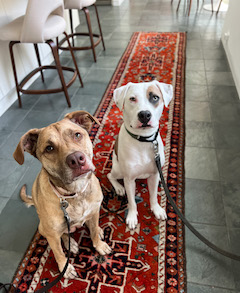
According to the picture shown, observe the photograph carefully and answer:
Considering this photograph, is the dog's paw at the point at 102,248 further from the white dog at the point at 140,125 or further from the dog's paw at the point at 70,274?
the white dog at the point at 140,125

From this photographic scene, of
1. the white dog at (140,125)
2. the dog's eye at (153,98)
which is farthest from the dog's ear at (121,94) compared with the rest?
the dog's eye at (153,98)

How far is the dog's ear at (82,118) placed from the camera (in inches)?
51.7

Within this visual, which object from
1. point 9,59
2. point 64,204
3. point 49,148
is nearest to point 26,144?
point 49,148

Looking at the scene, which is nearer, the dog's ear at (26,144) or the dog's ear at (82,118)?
the dog's ear at (26,144)

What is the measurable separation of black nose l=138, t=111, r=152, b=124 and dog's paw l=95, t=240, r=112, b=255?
923 millimetres

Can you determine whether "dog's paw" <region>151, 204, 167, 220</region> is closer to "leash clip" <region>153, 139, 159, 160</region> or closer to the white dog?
the white dog

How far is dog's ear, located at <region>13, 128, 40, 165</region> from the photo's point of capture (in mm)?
1168

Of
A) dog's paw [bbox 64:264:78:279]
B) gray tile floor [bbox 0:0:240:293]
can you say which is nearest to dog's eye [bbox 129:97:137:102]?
gray tile floor [bbox 0:0:240:293]

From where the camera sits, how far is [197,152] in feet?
7.73

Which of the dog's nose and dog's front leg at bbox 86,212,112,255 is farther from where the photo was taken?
dog's front leg at bbox 86,212,112,255

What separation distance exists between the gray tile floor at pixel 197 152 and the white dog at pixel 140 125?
0.60 meters

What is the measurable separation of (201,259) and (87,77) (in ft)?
9.87

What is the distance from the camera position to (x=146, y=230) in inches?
69.2

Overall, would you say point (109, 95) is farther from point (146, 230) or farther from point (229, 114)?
point (146, 230)
